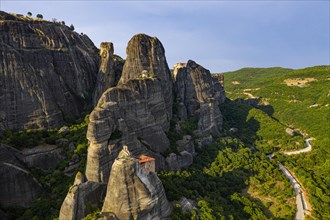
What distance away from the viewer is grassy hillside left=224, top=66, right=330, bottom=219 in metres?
50.2

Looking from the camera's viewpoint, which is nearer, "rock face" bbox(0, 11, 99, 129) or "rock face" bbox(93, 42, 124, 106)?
"rock face" bbox(0, 11, 99, 129)

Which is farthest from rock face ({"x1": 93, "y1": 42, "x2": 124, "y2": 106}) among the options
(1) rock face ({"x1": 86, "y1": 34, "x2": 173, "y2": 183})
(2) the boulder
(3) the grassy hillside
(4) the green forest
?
(3) the grassy hillside

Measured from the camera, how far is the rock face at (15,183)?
3331 centimetres

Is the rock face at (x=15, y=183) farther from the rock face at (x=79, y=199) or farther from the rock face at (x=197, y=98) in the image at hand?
the rock face at (x=197, y=98)

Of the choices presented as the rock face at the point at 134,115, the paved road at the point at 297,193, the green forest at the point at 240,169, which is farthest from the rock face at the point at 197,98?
the paved road at the point at 297,193

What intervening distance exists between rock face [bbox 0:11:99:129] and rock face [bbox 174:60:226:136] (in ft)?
71.1

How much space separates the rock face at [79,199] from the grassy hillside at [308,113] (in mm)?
33809

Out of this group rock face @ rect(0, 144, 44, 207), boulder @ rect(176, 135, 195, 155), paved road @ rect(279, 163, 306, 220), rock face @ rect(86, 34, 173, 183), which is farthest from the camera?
boulder @ rect(176, 135, 195, 155)

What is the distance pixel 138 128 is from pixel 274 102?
81700 mm

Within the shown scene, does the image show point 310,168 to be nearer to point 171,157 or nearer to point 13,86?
point 171,157

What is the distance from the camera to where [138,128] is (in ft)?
140

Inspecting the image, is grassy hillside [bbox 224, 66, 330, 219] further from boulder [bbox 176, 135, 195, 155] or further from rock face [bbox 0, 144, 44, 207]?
rock face [bbox 0, 144, 44, 207]

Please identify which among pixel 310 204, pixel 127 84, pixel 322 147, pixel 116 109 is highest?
pixel 127 84

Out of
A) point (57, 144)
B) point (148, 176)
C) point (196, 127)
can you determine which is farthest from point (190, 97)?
point (148, 176)
